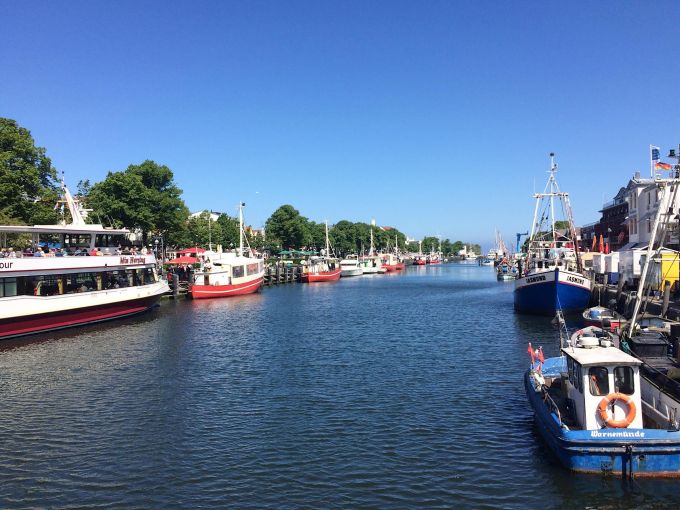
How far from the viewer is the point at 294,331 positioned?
4144 cm

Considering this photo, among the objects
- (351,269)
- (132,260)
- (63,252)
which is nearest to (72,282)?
(63,252)

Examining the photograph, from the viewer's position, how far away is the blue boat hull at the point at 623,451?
1397cm

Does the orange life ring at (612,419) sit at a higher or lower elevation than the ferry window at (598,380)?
lower

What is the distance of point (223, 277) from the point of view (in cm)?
6919

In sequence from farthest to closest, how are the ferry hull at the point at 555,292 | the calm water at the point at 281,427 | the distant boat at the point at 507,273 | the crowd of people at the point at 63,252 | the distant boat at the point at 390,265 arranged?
the distant boat at the point at 390,265, the distant boat at the point at 507,273, the ferry hull at the point at 555,292, the crowd of people at the point at 63,252, the calm water at the point at 281,427

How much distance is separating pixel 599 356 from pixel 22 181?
5796cm

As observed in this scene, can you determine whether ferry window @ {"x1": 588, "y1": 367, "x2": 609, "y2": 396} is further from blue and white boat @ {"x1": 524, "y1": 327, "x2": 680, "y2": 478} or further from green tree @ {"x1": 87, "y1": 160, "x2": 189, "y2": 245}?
green tree @ {"x1": 87, "y1": 160, "x2": 189, "y2": 245}

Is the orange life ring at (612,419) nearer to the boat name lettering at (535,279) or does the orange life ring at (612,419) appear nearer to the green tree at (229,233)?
the boat name lettering at (535,279)

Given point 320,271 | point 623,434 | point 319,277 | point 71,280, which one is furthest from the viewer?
point 320,271

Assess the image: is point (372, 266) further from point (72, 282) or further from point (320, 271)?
point (72, 282)

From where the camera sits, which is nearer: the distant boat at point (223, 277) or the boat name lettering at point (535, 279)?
the boat name lettering at point (535, 279)

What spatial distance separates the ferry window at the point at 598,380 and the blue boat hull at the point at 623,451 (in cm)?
112

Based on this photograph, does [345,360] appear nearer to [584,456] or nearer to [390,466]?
[390,466]

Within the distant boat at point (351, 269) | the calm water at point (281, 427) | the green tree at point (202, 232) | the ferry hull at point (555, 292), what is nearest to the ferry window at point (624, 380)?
the calm water at point (281, 427)
